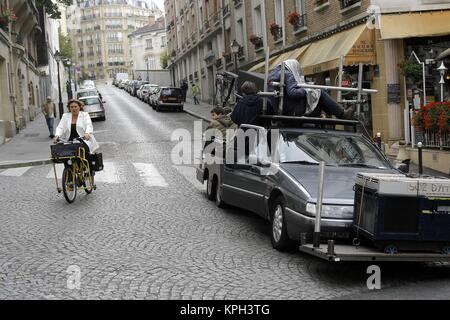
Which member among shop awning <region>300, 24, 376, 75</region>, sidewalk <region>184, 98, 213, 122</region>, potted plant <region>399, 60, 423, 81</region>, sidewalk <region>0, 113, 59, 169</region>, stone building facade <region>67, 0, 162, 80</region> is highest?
stone building facade <region>67, 0, 162, 80</region>

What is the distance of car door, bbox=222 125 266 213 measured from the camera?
7.88 m

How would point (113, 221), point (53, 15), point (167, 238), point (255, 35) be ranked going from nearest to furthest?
1. point (167, 238)
2. point (113, 221)
3. point (255, 35)
4. point (53, 15)

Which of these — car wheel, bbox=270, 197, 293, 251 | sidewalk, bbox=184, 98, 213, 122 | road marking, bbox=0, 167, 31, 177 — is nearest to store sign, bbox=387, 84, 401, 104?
road marking, bbox=0, 167, 31, 177

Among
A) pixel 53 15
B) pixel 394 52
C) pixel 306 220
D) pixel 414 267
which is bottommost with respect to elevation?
pixel 414 267

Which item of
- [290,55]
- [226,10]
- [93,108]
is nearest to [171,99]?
[226,10]

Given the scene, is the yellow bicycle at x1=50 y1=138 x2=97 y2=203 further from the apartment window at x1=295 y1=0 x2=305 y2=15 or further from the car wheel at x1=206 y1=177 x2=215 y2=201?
the apartment window at x1=295 y1=0 x2=305 y2=15

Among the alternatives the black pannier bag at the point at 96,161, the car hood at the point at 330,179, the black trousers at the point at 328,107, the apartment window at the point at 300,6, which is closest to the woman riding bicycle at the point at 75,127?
the black pannier bag at the point at 96,161

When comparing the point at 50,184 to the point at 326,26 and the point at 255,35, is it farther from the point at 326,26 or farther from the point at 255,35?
the point at 255,35

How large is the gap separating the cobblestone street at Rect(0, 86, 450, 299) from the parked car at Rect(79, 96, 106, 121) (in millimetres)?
21550

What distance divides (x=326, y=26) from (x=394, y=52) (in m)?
4.52

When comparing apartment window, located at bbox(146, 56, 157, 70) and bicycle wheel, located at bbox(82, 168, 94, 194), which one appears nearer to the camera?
bicycle wheel, located at bbox(82, 168, 94, 194)

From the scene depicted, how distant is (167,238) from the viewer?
7.79m
